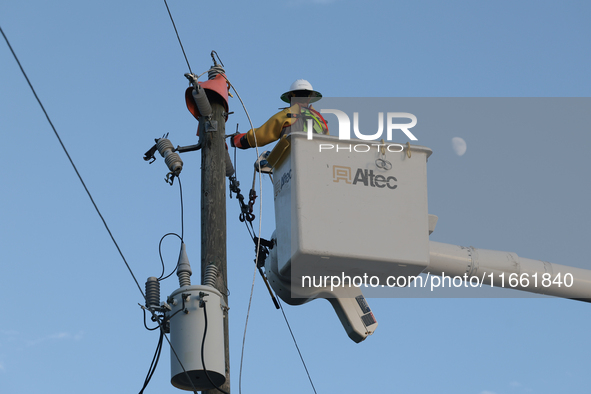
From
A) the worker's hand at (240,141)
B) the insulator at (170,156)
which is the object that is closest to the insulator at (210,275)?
the insulator at (170,156)

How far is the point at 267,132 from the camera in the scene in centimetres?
Result: 779

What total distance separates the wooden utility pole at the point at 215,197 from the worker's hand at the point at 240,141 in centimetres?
48

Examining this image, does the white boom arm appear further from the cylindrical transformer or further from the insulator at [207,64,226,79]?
the insulator at [207,64,226,79]

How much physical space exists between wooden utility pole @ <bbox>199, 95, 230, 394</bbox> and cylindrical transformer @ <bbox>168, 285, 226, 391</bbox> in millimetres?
304

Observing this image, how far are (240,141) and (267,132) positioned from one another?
0.26 meters

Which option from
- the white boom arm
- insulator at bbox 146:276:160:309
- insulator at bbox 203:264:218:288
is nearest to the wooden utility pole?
insulator at bbox 203:264:218:288

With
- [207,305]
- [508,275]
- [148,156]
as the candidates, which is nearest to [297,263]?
[207,305]

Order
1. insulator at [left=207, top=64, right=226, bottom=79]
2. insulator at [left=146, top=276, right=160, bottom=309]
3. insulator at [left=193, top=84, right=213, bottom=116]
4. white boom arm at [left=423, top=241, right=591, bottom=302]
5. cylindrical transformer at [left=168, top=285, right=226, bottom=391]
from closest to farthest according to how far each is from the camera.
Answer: cylindrical transformer at [left=168, top=285, right=226, bottom=391]
insulator at [left=146, top=276, right=160, bottom=309]
insulator at [left=193, top=84, right=213, bottom=116]
white boom arm at [left=423, top=241, right=591, bottom=302]
insulator at [left=207, top=64, right=226, bottom=79]

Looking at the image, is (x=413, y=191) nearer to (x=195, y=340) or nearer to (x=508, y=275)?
(x=508, y=275)

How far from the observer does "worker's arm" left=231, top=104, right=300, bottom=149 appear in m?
7.79

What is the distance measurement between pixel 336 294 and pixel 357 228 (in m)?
0.80

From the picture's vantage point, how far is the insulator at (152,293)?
6082 mm

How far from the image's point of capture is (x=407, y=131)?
769cm

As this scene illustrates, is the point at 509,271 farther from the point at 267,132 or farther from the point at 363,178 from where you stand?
the point at 267,132
